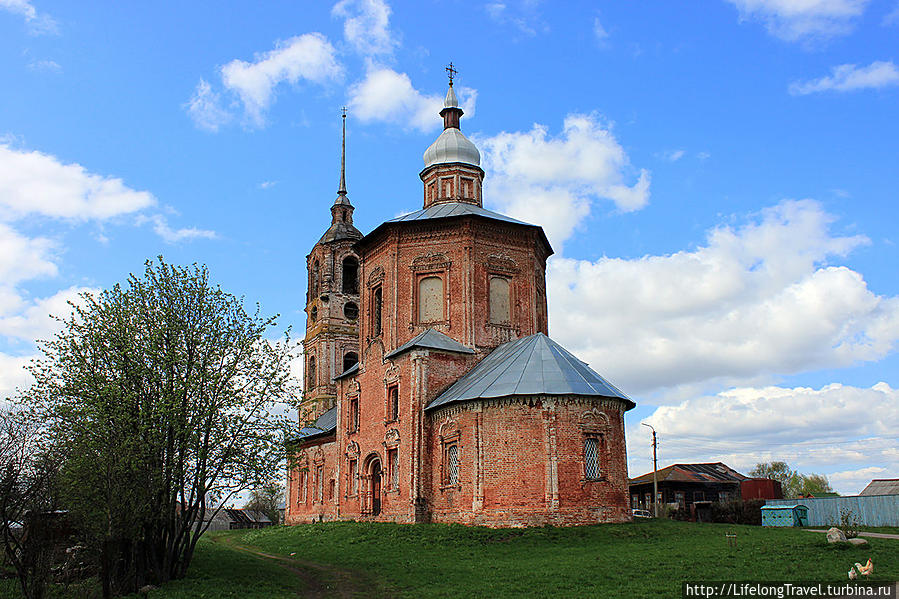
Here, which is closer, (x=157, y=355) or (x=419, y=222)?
(x=157, y=355)

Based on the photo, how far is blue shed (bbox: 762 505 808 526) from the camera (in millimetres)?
28298

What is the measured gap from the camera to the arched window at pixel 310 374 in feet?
154

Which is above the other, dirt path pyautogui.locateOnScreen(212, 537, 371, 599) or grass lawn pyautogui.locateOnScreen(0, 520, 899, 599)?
grass lawn pyautogui.locateOnScreen(0, 520, 899, 599)

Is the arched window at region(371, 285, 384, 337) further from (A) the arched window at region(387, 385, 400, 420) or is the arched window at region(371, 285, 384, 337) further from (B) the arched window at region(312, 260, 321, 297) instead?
(B) the arched window at region(312, 260, 321, 297)

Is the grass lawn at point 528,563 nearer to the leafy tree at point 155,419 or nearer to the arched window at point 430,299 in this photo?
the leafy tree at point 155,419

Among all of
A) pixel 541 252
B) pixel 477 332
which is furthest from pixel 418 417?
pixel 541 252

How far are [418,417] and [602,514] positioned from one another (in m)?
7.29

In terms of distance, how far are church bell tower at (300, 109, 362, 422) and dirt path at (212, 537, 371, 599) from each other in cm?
2369

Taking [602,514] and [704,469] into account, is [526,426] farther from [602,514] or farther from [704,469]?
[704,469]

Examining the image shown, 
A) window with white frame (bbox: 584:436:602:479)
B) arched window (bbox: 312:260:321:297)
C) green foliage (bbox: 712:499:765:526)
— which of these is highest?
arched window (bbox: 312:260:321:297)

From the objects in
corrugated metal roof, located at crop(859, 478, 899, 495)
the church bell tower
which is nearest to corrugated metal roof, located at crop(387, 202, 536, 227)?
the church bell tower

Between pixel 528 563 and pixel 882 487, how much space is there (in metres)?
27.5

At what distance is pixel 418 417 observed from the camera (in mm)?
26750

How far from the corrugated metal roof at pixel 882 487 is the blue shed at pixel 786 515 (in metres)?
10.0
